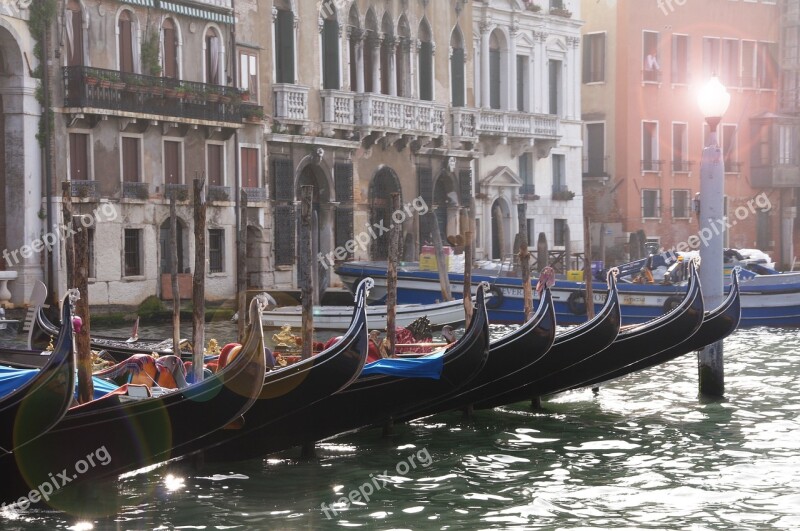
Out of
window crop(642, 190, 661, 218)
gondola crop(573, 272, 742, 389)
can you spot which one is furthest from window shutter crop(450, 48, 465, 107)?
gondola crop(573, 272, 742, 389)

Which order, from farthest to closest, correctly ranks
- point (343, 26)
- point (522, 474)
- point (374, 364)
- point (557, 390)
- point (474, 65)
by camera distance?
point (474, 65), point (343, 26), point (557, 390), point (374, 364), point (522, 474)

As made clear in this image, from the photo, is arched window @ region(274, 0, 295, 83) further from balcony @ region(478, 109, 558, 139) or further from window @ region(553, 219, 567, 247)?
window @ region(553, 219, 567, 247)

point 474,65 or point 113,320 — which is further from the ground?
point 474,65

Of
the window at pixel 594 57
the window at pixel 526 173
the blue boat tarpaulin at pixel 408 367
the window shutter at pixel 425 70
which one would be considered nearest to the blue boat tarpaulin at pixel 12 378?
the blue boat tarpaulin at pixel 408 367

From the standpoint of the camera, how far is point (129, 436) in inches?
281

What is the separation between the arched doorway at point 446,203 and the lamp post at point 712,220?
35.6 ft

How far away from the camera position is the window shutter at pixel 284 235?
706 inches

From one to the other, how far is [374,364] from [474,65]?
13.8 m

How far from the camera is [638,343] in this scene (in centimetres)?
1013

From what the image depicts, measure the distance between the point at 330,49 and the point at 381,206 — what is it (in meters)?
2.45

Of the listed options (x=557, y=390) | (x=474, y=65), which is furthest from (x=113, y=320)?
(x=474, y=65)

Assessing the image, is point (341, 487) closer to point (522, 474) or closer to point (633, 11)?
point (522, 474)

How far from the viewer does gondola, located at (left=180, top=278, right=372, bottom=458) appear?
780 cm

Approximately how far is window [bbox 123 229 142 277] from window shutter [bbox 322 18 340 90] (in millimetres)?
3827
